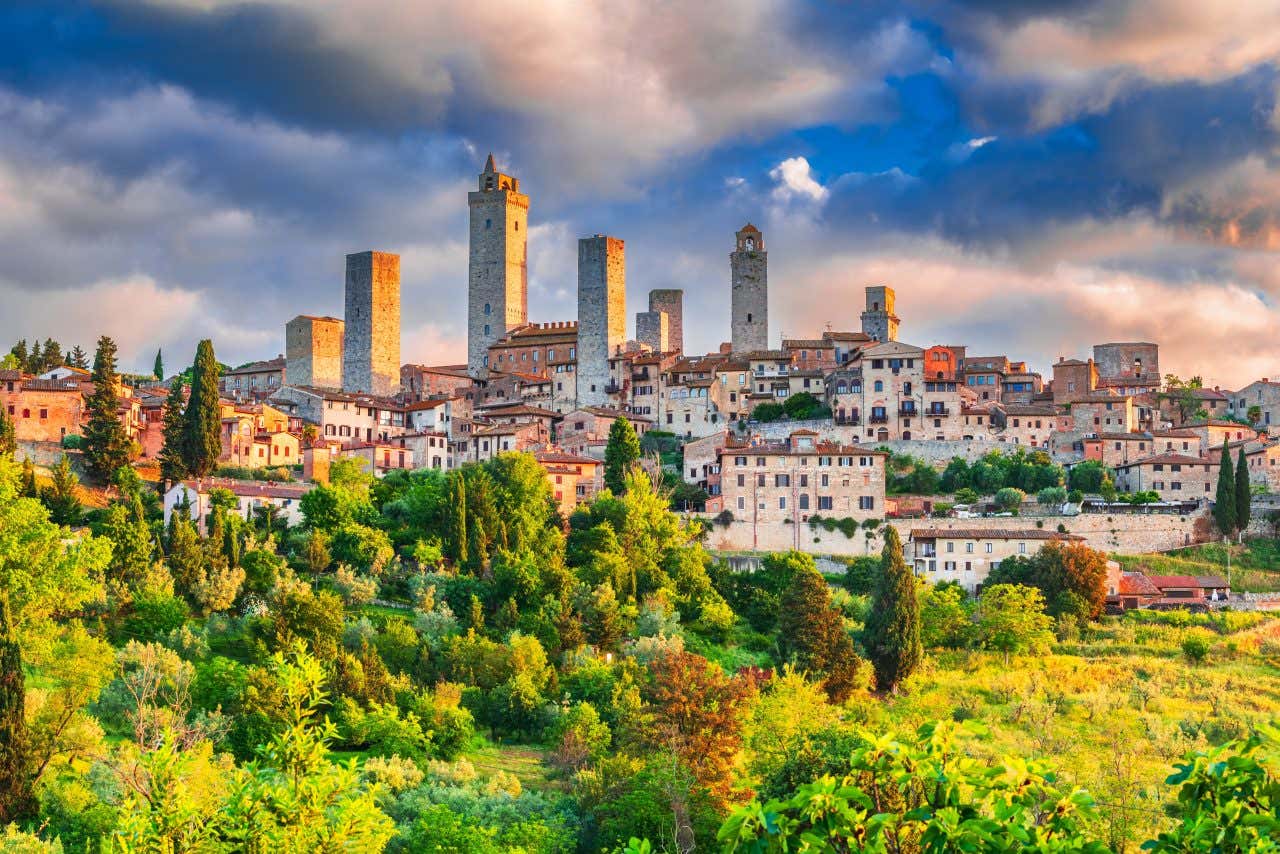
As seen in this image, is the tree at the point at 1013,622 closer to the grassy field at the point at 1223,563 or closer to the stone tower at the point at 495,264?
the grassy field at the point at 1223,563

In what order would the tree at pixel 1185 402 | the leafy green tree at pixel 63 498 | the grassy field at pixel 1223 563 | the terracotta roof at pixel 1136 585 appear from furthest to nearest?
the tree at pixel 1185 402 < the grassy field at pixel 1223 563 < the terracotta roof at pixel 1136 585 < the leafy green tree at pixel 63 498

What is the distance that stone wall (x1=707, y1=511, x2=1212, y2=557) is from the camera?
207 ft

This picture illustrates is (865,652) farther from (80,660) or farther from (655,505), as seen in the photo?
(80,660)

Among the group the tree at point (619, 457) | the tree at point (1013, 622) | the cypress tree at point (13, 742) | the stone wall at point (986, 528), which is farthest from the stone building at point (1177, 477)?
the cypress tree at point (13, 742)

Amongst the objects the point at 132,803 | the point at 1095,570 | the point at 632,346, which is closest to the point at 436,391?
the point at 632,346

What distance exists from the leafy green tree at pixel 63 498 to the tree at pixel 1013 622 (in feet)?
106

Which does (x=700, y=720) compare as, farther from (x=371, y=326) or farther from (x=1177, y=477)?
(x=371, y=326)

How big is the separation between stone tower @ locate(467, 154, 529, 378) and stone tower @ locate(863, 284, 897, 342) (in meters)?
22.8

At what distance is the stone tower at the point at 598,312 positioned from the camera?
86188 mm

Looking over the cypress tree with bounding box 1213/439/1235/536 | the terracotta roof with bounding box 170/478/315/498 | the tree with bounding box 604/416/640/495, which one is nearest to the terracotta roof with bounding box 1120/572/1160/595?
the cypress tree with bounding box 1213/439/1235/536

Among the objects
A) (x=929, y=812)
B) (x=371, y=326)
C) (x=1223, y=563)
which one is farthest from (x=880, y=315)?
(x=929, y=812)

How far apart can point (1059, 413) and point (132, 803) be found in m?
69.8

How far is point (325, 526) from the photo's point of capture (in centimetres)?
5528

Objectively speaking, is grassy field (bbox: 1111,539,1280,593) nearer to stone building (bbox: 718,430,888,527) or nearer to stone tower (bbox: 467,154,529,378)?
stone building (bbox: 718,430,888,527)
